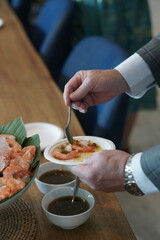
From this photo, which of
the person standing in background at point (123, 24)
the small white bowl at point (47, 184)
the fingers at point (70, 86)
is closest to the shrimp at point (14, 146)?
the small white bowl at point (47, 184)

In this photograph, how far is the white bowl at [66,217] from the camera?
960mm

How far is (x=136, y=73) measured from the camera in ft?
4.24

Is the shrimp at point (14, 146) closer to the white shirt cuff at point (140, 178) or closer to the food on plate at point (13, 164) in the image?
the food on plate at point (13, 164)

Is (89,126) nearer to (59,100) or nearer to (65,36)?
(59,100)

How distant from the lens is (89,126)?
1.74m

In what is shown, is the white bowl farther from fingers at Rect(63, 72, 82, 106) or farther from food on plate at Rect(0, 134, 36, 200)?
fingers at Rect(63, 72, 82, 106)

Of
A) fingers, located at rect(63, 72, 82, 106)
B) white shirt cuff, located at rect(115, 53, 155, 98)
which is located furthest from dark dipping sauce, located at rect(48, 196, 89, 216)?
white shirt cuff, located at rect(115, 53, 155, 98)

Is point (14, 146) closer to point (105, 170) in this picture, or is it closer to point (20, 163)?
point (20, 163)

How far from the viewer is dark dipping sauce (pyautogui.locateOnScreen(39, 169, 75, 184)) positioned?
1113mm

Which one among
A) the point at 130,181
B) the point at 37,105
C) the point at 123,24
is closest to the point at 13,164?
the point at 130,181

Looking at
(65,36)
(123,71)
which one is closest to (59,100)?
(123,71)

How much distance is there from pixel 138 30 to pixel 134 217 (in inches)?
50.7

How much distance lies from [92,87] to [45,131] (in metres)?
0.29

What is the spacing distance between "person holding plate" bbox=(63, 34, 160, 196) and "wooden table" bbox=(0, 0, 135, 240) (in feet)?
0.32
